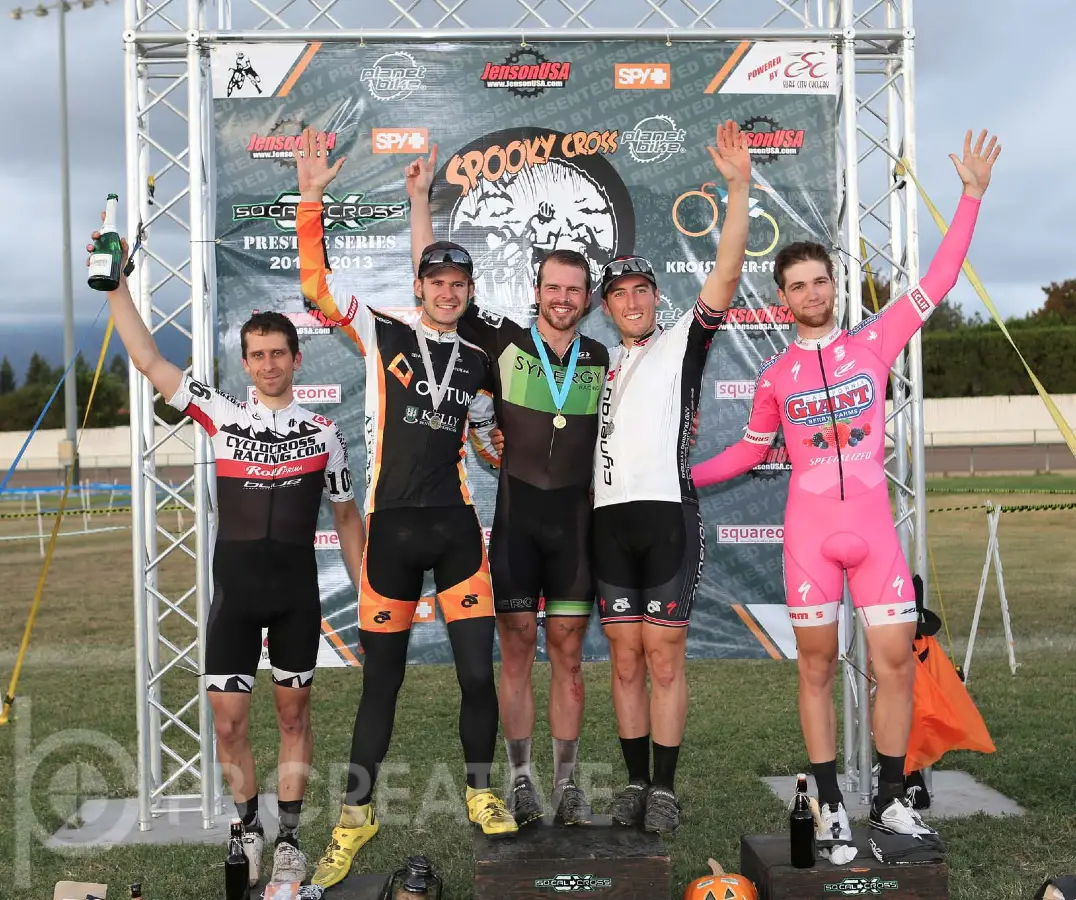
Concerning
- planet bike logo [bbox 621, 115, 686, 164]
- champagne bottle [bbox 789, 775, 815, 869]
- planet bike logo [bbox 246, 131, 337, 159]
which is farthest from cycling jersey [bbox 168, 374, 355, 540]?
planet bike logo [bbox 621, 115, 686, 164]

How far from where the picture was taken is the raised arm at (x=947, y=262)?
437cm

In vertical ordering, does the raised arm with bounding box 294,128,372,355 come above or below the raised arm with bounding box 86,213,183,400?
above

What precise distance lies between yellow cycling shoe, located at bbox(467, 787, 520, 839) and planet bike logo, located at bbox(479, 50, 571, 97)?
378 cm

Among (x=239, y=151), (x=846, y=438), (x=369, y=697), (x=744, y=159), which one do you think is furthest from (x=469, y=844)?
(x=239, y=151)

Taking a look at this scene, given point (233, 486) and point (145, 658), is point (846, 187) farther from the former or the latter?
point (145, 658)

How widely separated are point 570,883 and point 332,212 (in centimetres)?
381

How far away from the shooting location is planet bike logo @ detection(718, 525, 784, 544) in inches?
236

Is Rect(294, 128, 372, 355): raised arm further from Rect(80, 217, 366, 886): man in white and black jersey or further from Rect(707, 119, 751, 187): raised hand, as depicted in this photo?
Rect(707, 119, 751, 187): raised hand

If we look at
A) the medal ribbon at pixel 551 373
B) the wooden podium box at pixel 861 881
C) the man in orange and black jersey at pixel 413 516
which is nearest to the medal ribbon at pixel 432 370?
the man in orange and black jersey at pixel 413 516

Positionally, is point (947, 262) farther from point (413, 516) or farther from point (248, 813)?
point (248, 813)

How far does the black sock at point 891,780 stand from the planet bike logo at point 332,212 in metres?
3.80

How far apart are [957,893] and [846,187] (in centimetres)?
349

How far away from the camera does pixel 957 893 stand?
4242 millimetres

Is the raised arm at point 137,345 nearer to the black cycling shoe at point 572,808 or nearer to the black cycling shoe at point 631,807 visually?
the black cycling shoe at point 572,808
